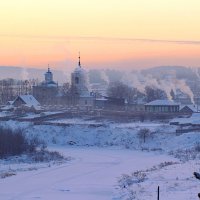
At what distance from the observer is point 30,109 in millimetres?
75312

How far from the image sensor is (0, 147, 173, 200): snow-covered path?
77.4ft

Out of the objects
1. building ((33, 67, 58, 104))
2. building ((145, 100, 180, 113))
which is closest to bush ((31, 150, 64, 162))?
building ((145, 100, 180, 113))

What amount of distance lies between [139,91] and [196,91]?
11816 mm

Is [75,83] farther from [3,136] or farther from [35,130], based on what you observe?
[3,136]

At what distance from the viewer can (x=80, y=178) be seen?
1164 inches

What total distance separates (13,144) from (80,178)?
569 inches

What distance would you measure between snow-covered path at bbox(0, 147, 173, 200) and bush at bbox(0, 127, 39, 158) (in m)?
3.04

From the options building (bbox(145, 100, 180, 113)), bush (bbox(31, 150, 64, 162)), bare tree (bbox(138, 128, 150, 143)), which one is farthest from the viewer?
building (bbox(145, 100, 180, 113))

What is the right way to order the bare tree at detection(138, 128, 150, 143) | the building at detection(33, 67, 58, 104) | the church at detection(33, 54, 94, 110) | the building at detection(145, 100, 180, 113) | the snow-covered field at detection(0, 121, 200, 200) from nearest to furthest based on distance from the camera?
the snow-covered field at detection(0, 121, 200, 200) < the bare tree at detection(138, 128, 150, 143) < the building at detection(145, 100, 180, 113) < the church at detection(33, 54, 94, 110) < the building at detection(33, 67, 58, 104)

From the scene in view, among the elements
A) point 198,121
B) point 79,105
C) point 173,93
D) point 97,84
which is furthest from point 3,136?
point 97,84

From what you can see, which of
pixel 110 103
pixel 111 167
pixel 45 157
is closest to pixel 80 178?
pixel 111 167

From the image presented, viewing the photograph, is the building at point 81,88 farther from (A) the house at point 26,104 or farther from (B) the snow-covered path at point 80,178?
(B) the snow-covered path at point 80,178

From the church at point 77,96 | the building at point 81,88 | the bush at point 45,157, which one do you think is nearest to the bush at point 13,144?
the bush at point 45,157

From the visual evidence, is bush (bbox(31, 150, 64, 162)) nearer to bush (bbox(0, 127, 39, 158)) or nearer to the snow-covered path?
the snow-covered path
